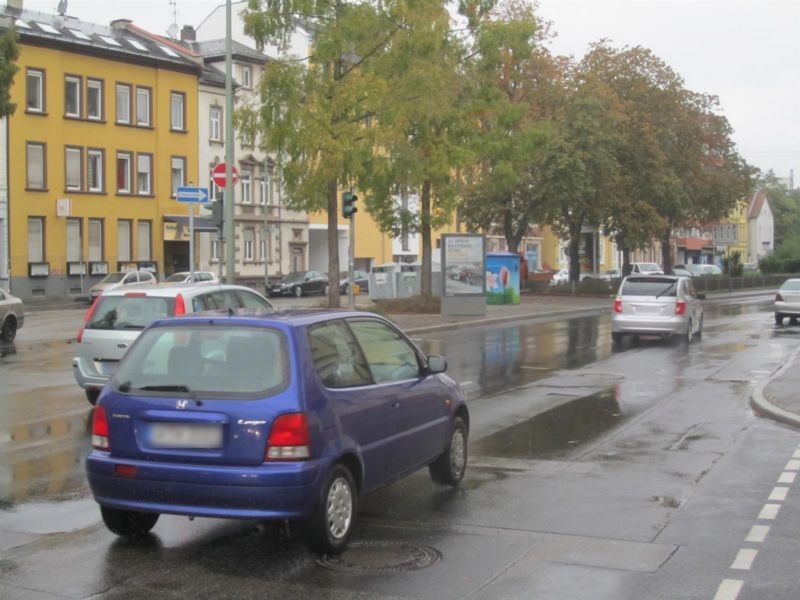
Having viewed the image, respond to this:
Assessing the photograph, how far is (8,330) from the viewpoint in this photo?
25.2 metres

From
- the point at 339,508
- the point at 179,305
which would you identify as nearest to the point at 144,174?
the point at 179,305

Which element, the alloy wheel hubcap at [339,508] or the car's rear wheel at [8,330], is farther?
the car's rear wheel at [8,330]

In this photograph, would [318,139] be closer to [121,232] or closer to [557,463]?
[557,463]

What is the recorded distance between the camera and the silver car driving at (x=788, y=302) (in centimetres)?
3122

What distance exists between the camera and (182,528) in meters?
7.43

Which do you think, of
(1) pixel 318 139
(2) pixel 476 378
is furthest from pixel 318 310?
(1) pixel 318 139

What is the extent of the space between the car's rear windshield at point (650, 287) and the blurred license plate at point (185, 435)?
752 inches

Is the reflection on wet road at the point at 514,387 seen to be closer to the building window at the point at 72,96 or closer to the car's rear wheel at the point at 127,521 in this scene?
the car's rear wheel at the point at 127,521

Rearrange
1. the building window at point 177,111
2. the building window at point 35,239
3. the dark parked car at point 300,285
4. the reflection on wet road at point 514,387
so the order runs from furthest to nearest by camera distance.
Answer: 1. the dark parked car at point 300,285
2. the building window at point 177,111
3. the building window at point 35,239
4. the reflection on wet road at point 514,387

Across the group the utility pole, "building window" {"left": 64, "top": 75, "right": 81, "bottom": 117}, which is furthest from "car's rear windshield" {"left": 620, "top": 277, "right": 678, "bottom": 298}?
"building window" {"left": 64, "top": 75, "right": 81, "bottom": 117}

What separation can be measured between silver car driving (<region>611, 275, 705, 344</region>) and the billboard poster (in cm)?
922

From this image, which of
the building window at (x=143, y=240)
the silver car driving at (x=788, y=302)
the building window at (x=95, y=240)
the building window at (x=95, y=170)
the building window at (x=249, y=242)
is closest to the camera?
the silver car driving at (x=788, y=302)

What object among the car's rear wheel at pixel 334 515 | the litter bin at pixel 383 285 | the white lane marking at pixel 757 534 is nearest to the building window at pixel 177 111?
the litter bin at pixel 383 285

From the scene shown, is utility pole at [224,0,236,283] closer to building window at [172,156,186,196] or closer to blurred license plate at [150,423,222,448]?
blurred license plate at [150,423,222,448]
